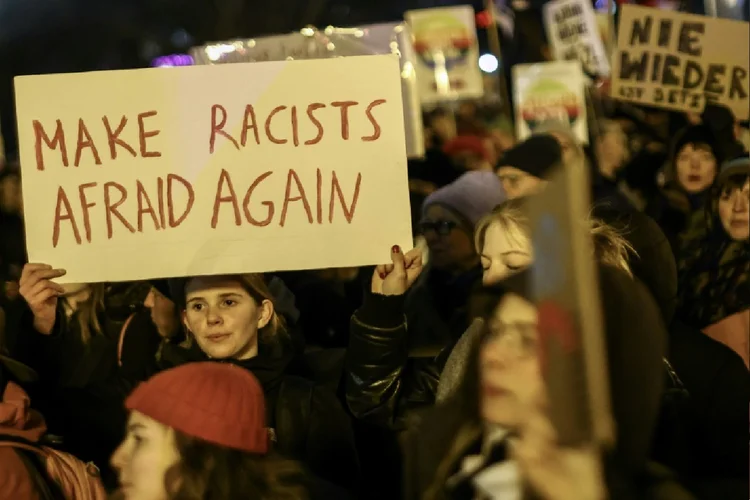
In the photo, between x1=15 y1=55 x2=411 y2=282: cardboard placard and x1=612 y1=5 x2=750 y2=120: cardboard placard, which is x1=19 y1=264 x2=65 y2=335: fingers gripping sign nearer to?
x1=15 y1=55 x2=411 y2=282: cardboard placard

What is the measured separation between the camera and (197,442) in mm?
2234

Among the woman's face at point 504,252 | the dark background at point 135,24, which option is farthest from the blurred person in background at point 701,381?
the dark background at point 135,24

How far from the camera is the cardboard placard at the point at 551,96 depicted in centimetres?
816

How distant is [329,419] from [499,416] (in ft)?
3.77

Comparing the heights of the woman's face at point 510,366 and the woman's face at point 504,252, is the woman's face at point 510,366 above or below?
below

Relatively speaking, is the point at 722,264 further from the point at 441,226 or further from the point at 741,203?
the point at 441,226

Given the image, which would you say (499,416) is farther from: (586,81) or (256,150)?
(586,81)

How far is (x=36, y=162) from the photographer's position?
277 centimetres

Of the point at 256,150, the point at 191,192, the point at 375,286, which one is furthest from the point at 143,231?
the point at 375,286

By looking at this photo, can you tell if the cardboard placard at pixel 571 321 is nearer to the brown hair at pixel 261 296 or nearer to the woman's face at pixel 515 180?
the brown hair at pixel 261 296

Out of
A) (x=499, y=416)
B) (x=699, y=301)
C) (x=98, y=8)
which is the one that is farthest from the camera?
(x=98, y=8)

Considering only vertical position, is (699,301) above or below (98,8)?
below

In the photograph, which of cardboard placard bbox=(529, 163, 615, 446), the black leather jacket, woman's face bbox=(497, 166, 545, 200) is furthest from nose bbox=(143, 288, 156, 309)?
cardboard placard bbox=(529, 163, 615, 446)

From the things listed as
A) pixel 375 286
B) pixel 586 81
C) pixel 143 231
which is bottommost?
pixel 375 286
